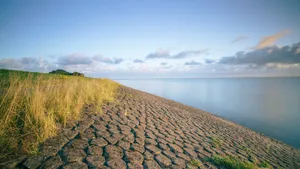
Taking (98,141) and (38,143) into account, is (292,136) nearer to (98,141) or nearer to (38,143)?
(98,141)

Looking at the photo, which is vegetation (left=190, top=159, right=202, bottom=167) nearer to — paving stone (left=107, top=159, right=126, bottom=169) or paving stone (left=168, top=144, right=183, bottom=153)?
paving stone (left=168, top=144, right=183, bottom=153)

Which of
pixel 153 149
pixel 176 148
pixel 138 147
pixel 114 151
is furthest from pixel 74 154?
pixel 176 148

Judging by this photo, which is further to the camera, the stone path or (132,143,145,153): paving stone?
(132,143,145,153): paving stone

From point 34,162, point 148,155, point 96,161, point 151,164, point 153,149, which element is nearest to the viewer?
point 34,162

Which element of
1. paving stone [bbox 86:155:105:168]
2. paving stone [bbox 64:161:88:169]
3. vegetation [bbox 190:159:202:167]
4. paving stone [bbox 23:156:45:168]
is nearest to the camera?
paving stone [bbox 23:156:45:168]

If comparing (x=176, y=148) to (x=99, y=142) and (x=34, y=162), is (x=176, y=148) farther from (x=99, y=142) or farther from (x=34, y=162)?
(x=34, y=162)

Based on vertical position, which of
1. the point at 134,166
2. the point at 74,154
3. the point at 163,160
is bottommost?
the point at 163,160

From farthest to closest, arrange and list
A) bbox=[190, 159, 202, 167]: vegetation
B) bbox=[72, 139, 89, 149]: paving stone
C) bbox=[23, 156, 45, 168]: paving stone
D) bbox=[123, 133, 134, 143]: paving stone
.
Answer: bbox=[123, 133, 134, 143]: paving stone < bbox=[190, 159, 202, 167]: vegetation < bbox=[72, 139, 89, 149]: paving stone < bbox=[23, 156, 45, 168]: paving stone

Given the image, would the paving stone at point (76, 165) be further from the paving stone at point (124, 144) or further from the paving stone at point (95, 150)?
the paving stone at point (124, 144)

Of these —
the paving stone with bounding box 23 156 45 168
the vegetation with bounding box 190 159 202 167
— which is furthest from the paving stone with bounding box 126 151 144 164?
the paving stone with bounding box 23 156 45 168

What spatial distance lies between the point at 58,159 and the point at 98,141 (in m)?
0.94

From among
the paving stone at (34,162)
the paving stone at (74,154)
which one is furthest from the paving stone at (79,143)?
the paving stone at (34,162)

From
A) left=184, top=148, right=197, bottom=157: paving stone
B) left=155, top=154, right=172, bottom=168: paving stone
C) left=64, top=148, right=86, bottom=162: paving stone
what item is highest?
left=64, top=148, right=86, bottom=162: paving stone

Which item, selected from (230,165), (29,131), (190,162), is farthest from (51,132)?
(230,165)
